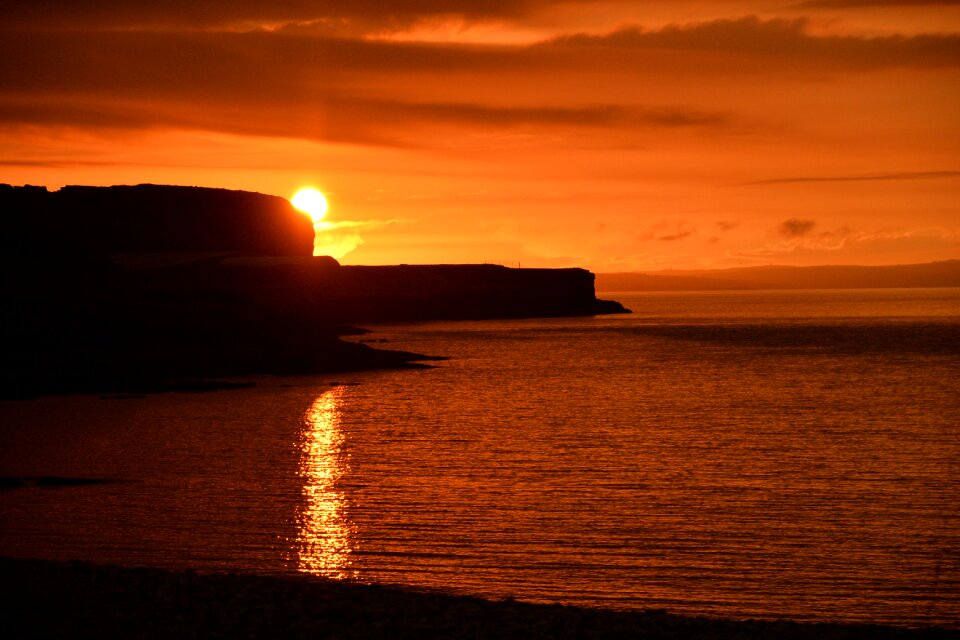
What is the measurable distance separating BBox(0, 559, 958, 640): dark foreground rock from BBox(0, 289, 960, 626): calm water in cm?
338

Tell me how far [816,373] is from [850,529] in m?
64.6

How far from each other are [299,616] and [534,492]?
1758cm

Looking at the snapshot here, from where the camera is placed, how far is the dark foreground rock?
15773 millimetres

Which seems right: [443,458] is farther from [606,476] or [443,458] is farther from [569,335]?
[569,335]

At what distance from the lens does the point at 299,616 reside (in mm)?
16609


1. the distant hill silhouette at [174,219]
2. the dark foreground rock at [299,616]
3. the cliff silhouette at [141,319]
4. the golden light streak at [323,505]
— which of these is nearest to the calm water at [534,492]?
the golden light streak at [323,505]

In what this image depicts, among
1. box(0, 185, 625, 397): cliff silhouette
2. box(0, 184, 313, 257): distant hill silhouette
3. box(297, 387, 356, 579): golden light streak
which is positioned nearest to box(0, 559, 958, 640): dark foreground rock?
box(297, 387, 356, 579): golden light streak

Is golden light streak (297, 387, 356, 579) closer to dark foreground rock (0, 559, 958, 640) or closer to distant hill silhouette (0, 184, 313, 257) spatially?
dark foreground rock (0, 559, 958, 640)

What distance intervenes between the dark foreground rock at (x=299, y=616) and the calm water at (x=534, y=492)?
3.38 metres

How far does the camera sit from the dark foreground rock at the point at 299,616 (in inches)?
621

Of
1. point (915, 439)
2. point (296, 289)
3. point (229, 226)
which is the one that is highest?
point (229, 226)

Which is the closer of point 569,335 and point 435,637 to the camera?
point 435,637

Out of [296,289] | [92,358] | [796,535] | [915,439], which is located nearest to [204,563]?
[796,535]

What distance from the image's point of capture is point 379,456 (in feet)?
139
